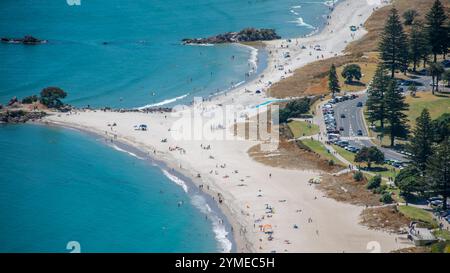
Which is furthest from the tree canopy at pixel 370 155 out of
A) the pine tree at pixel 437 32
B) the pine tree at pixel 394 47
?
the pine tree at pixel 437 32

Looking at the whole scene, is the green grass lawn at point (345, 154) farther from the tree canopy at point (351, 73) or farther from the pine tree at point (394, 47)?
the pine tree at point (394, 47)

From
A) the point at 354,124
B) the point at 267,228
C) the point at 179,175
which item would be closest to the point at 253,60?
the point at 354,124

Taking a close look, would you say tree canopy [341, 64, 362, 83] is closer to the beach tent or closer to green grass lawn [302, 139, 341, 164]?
green grass lawn [302, 139, 341, 164]

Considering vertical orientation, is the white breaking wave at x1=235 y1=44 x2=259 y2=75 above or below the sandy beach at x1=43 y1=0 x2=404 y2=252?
above

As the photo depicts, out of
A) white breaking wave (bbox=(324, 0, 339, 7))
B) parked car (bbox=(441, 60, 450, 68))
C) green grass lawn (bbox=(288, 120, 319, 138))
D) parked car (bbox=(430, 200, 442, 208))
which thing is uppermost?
white breaking wave (bbox=(324, 0, 339, 7))

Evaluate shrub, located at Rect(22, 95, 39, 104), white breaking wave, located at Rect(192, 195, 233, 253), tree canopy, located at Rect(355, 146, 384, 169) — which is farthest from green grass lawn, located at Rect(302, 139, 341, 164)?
shrub, located at Rect(22, 95, 39, 104)

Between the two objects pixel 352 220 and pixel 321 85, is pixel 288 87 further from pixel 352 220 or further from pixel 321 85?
pixel 352 220
